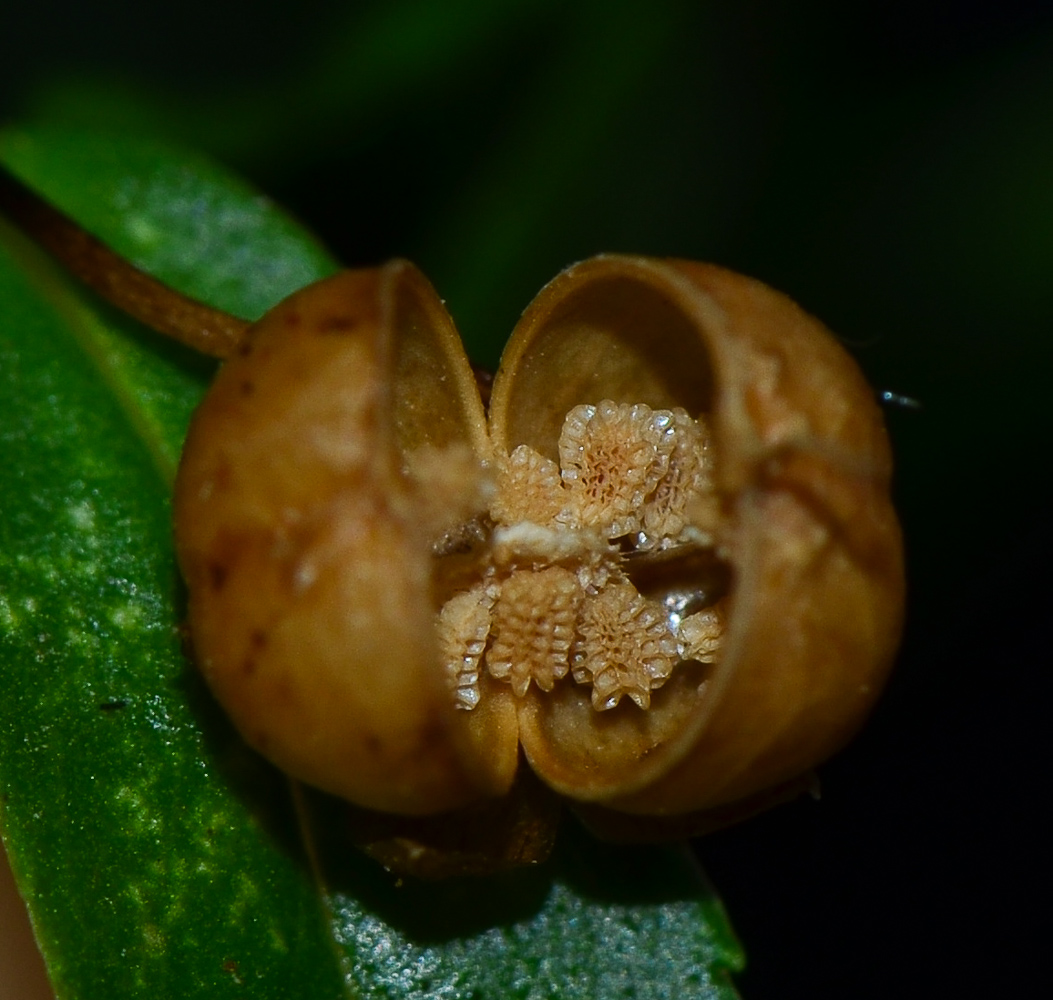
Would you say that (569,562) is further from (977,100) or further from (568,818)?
(977,100)

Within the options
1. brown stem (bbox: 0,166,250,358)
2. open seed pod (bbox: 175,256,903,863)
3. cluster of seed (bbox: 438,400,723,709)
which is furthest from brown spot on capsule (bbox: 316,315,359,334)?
brown stem (bbox: 0,166,250,358)

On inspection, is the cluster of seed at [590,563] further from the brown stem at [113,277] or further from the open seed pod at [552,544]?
the brown stem at [113,277]

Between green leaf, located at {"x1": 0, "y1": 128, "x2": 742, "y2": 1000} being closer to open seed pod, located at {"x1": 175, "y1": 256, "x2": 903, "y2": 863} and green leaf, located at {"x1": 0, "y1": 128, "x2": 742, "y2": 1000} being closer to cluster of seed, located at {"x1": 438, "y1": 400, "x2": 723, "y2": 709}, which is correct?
open seed pod, located at {"x1": 175, "y1": 256, "x2": 903, "y2": 863}

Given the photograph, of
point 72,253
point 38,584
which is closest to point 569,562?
point 38,584

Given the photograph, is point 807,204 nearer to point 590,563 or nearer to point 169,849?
point 590,563

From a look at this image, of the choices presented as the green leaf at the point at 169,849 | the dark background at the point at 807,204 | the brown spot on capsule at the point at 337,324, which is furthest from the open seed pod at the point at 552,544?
the dark background at the point at 807,204

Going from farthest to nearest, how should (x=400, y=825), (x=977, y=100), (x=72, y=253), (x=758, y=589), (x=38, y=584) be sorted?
(x=977, y=100)
(x=72, y=253)
(x=38, y=584)
(x=400, y=825)
(x=758, y=589)
